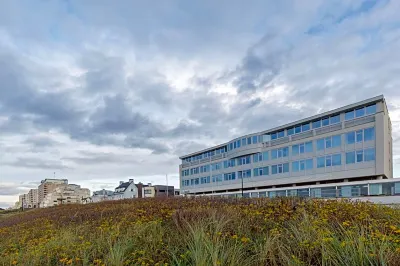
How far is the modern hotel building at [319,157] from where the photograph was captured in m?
29.5

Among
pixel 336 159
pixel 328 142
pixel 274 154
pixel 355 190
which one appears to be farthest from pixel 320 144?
pixel 355 190

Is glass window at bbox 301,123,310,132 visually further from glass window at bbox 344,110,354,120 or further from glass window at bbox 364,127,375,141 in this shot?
glass window at bbox 364,127,375,141

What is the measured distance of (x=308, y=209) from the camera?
7.27 m

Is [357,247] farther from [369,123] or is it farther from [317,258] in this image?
[369,123]

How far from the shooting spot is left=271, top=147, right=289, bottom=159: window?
39.8 metres

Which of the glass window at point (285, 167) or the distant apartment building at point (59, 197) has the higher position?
the glass window at point (285, 167)

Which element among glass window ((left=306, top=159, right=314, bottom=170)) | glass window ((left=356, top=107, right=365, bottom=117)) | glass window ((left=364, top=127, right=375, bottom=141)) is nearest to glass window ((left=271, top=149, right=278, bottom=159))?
glass window ((left=306, top=159, right=314, bottom=170))

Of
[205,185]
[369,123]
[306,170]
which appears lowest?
[205,185]

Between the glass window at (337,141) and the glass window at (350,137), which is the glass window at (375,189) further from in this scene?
the glass window at (337,141)

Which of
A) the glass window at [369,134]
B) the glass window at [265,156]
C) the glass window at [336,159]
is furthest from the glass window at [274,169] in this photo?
the glass window at [369,134]

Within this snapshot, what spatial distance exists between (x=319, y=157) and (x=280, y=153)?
20.5 ft

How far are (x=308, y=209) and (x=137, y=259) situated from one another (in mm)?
4476

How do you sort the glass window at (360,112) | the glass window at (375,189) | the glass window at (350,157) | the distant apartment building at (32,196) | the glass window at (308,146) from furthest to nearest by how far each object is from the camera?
the distant apartment building at (32,196) < the glass window at (308,146) < the glass window at (360,112) < the glass window at (350,157) < the glass window at (375,189)

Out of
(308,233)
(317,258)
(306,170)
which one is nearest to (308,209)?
(308,233)
